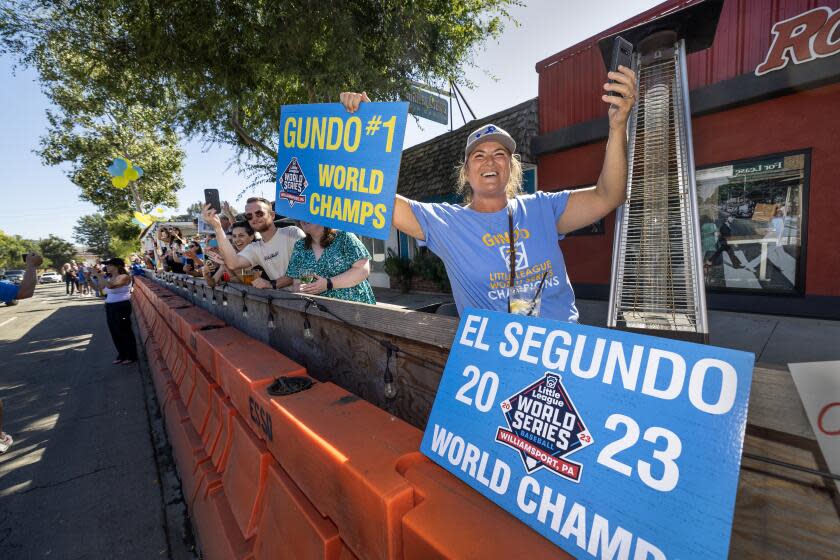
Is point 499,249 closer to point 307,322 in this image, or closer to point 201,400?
point 307,322

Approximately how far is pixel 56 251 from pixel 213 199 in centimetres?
11170

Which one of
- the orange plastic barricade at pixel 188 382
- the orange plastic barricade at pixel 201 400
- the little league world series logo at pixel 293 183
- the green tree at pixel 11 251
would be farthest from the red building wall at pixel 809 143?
the green tree at pixel 11 251

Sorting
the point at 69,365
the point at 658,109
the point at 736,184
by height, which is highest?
the point at 736,184

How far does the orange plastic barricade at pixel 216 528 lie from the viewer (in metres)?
1.76

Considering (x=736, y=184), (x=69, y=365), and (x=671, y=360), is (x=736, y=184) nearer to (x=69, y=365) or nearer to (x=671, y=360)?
(x=671, y=360)

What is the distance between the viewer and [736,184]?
242 inches

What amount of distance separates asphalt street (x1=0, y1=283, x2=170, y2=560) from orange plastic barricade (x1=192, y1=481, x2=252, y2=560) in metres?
0.45

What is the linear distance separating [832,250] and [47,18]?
1560 cm

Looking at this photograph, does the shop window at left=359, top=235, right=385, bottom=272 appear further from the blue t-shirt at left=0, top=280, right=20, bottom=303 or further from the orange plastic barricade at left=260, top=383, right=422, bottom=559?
the orange plastic barricade at left=260, top=383, right=422, bottom=559

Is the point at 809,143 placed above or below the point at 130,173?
below

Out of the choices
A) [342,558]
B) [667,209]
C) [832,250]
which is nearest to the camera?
[342,558]

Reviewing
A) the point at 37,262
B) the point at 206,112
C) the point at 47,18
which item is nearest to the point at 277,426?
A: the point at 37,262

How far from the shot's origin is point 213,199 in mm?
3316

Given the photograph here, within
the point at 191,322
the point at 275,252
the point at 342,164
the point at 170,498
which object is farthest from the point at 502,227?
the point at 170,498
